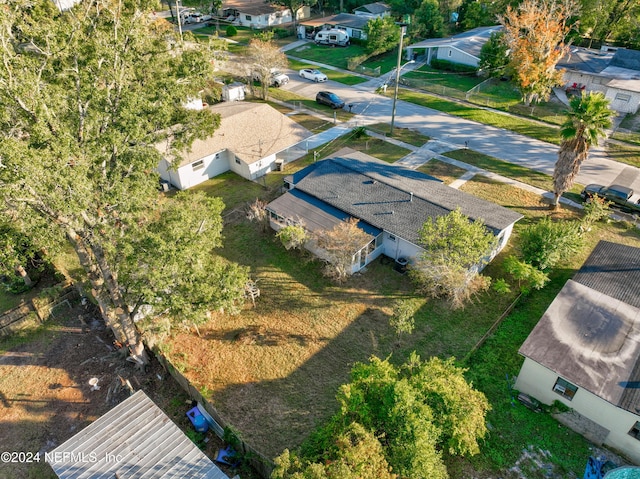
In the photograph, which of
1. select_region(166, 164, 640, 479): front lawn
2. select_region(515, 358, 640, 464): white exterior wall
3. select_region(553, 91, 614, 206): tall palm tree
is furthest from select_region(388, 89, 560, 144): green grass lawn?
select_region(515, 358, 640, 464): white exterior wall

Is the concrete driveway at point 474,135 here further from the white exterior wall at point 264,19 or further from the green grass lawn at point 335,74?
the white exterior wall at point 264,19

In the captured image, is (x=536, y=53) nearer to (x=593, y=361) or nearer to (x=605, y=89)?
(x=605, y=89)

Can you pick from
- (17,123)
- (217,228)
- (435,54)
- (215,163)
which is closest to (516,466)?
(217,228)

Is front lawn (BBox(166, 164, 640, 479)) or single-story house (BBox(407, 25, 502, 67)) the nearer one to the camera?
front lawn (BBox(166, 164, 640, 479))

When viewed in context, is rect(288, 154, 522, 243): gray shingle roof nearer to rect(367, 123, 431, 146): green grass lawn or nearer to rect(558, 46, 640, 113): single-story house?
rect(367, 123, 431, 146): green grass lawn

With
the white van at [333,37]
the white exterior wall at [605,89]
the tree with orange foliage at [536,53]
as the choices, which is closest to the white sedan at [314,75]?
the white van at [333,37]

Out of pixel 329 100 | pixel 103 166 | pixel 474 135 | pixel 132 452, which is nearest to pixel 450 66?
pixel 474 135
